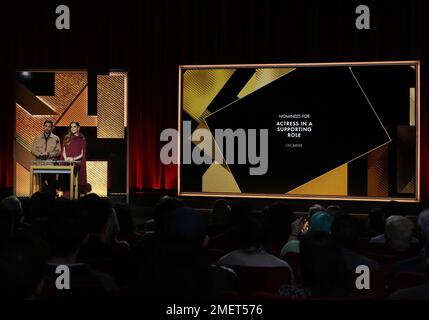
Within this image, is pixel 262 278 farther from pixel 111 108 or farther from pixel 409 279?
pixel 111 108

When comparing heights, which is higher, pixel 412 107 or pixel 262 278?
pixel 412 107

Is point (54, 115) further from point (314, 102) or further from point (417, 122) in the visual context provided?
point (417, 122)

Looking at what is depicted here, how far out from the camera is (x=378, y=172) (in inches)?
341

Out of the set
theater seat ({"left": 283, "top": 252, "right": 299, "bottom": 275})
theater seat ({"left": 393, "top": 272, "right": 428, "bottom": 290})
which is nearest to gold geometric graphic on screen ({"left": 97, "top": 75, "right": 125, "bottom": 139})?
theater seat ({"left": 283, "top": 252, "right": 299, "bottom": 275})

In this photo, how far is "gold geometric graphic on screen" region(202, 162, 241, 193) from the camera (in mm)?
9016

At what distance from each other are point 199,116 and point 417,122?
3.16m

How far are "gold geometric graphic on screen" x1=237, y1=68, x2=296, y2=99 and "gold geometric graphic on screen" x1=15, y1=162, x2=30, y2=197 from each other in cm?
367

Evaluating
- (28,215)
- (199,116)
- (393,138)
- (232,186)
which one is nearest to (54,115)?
(199,116)

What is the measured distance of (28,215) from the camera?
406 centimetres

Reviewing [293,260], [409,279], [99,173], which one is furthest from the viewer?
[99,173]

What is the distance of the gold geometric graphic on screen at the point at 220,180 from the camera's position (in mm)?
9016

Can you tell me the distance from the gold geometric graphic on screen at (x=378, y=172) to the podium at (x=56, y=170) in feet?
13.5

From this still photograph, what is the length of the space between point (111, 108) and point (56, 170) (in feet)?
6.42

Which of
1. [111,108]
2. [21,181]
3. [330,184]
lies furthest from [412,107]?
[21,181]
